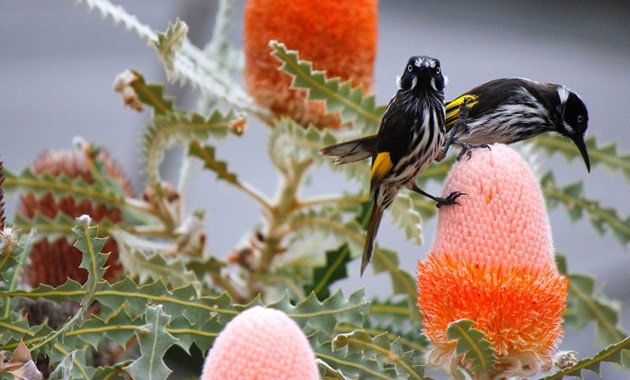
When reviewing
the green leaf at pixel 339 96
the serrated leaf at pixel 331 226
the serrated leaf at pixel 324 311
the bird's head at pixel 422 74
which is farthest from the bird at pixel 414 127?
the serrated leaf at pixel 331 226

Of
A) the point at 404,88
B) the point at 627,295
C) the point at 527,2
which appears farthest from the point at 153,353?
the point at 527,2

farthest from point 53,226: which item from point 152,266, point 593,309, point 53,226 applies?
point 593,309

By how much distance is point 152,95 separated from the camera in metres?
1.00

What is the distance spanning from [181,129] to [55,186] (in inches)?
6.5

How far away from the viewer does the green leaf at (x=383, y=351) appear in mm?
672

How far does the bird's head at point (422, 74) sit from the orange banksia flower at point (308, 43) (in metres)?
0.41

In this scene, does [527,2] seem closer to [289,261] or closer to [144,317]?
[289,261]

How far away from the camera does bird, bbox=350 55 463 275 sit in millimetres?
665

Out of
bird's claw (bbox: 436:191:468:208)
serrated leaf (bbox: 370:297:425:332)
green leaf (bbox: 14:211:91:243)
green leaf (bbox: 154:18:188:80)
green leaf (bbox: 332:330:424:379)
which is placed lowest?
serrated leaf (bbox: 370:297:425:332)

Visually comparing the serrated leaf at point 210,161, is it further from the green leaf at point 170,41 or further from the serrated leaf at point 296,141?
the green leaf at point 170,41

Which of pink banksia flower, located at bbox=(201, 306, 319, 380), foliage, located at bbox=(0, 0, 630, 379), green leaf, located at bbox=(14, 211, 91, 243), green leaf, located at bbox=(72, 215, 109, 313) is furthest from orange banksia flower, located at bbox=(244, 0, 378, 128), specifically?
pink banksia flower, located at bbox=(201, 306, 319, 380)

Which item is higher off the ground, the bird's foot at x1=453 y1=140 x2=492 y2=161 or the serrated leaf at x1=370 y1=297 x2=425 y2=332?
the bird's foot at x1=453 y1=140 x2=492 y2=161

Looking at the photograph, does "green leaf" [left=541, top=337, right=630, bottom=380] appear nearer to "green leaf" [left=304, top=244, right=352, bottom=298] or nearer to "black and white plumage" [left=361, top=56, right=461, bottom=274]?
"black and white plumage" [left=361, top=56, right=461, bottom=274]

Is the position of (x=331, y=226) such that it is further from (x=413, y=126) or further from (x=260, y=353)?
(x=260, y=353)
